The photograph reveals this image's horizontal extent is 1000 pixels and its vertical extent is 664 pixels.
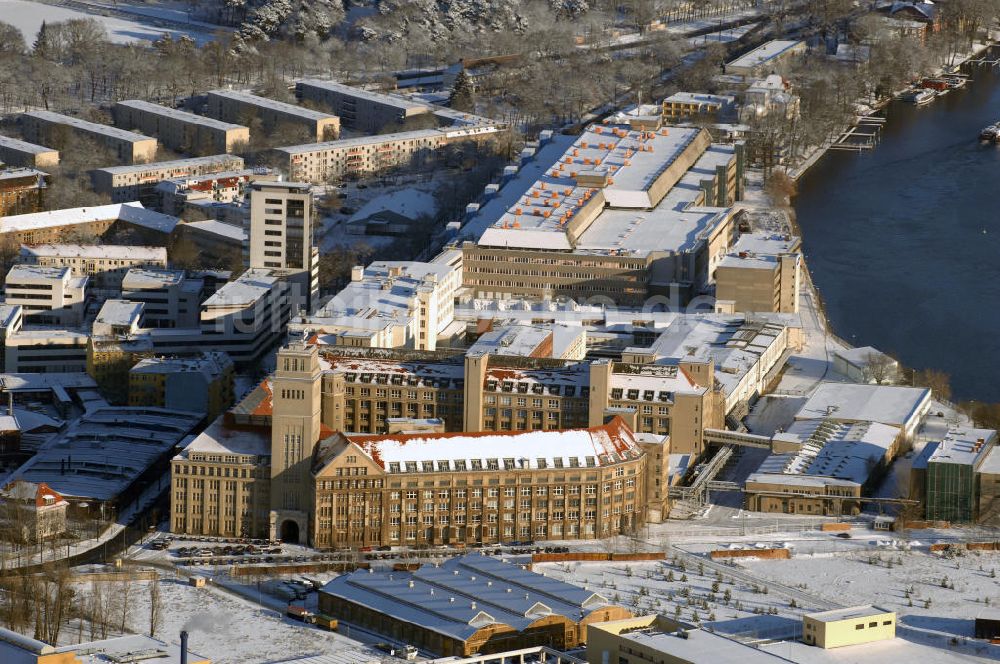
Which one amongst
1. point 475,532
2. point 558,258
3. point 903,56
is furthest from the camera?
point 903,56

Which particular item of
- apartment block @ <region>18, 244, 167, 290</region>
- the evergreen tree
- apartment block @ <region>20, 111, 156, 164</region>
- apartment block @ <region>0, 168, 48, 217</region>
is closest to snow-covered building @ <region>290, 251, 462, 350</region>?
apartment block @ <region>18, 244, 167, 290</region>

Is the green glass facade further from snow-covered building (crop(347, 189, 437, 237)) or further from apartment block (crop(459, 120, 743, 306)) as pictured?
snow-covered building (crop(347, 189, 437, 237))

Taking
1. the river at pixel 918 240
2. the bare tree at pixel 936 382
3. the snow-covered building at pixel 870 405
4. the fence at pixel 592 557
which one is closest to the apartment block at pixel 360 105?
the river at pixel 918 240

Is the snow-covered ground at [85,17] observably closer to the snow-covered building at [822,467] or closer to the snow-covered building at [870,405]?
the snow-covered building at [870,405]

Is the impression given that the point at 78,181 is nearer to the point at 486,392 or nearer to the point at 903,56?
the point at 486,392

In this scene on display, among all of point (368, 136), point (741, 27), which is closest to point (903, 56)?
point (741, 27)

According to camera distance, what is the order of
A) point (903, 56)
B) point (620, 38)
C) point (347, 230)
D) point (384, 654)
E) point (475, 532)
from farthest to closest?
point (620, 38) → point (903, 56) → point (347, 230) → point (475, 532) → point (384, 654)
